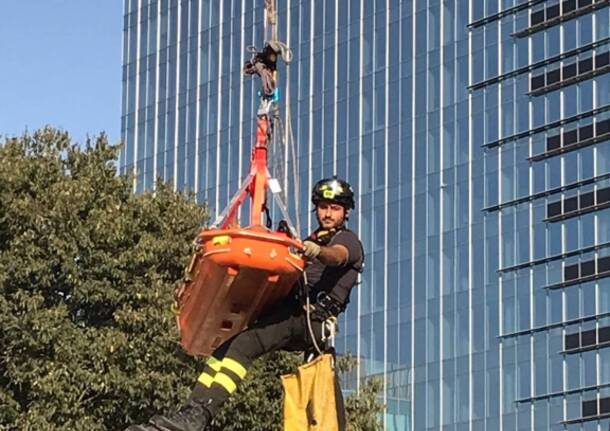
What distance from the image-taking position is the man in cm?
1708

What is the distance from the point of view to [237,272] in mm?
16438

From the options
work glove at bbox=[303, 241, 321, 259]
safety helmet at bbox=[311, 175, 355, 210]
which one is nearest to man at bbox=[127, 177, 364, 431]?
safety helmet at bbox=[311, 175, 355, 210]

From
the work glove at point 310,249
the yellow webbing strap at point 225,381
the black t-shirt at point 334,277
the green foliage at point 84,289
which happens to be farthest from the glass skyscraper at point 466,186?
the work glove at point 310,249

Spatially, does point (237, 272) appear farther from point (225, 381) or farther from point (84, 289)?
point (84, 289)

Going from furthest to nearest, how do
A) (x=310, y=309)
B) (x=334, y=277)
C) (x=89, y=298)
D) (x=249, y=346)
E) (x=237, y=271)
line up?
(x=89, y=298), (x=334, y=277), (x=310, y=309), (x=249, y=346), (x=237, y=271)

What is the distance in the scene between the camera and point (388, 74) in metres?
86.3

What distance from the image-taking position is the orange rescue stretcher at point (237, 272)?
16344 mm

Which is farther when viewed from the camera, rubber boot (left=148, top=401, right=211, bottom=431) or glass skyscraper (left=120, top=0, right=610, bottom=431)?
glass skyscraper (left=120, top=0, right=610, bottom=431)

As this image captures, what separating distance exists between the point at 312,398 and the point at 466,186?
6366cm

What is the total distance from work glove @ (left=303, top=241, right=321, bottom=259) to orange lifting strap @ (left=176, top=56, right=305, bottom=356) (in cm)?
10

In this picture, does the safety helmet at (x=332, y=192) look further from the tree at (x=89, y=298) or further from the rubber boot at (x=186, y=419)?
the tree at (x=89, y=298)

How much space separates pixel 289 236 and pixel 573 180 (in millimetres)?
60323

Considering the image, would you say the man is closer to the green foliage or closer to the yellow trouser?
the yellow trouser

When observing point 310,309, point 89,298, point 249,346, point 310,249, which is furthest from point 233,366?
point 89,298
